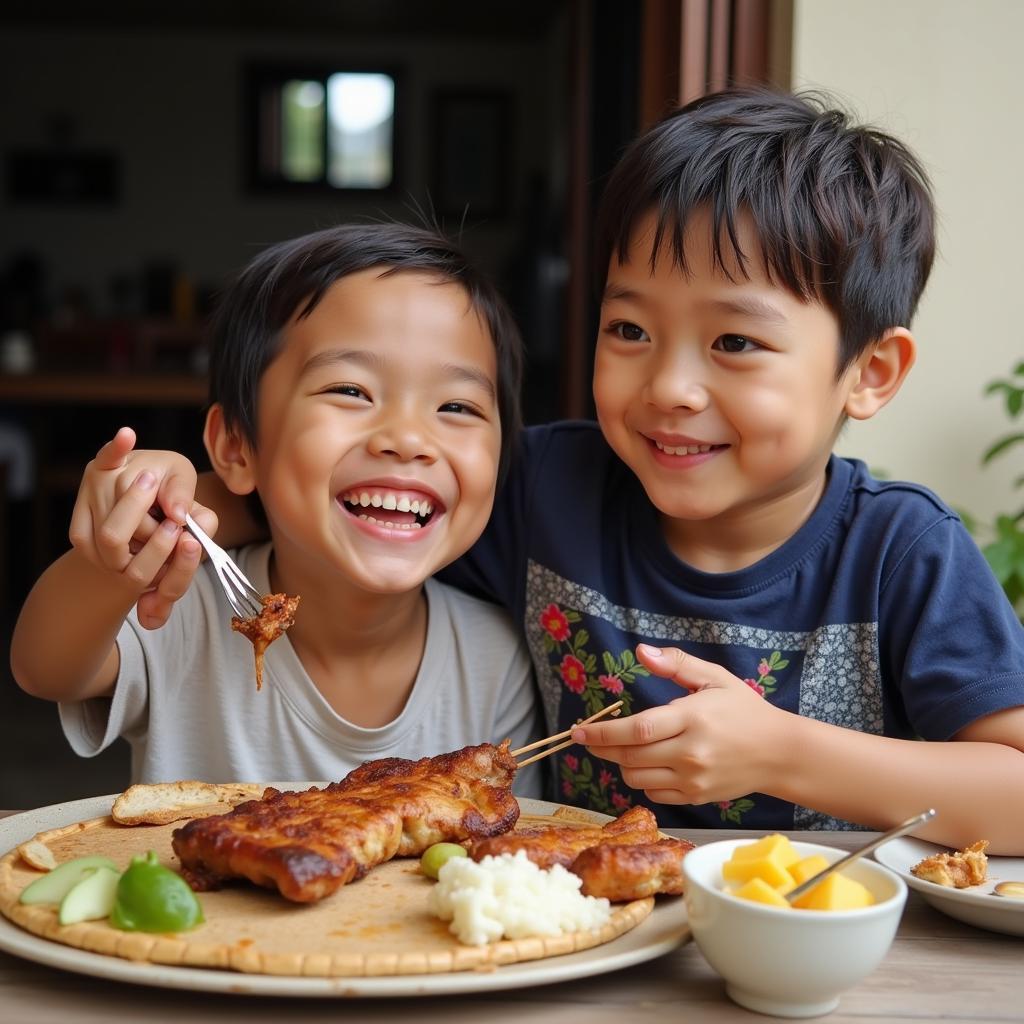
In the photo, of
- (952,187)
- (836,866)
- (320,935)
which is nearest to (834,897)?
(836,866)

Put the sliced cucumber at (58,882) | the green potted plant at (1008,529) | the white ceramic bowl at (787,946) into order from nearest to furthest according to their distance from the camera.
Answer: the white ceramic bowl at (787,946), the sliced cucumber at (58,882), the green potted plant at (1008,529)

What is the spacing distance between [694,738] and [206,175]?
10.6 m

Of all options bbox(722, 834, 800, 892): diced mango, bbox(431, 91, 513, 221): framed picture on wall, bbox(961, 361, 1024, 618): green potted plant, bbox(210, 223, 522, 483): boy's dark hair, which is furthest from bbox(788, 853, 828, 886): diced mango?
bbox(431, 91, 513, 221): framed picture on wall

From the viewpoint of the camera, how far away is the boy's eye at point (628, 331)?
1481 millimetres

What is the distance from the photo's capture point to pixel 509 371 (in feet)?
5.65

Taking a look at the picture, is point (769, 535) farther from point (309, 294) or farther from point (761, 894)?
point (761, 894)

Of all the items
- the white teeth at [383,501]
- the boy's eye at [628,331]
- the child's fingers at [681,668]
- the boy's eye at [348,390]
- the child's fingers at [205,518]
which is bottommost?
the child's fingers at [681,668]

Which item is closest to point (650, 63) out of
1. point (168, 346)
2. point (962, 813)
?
point (962, 813)

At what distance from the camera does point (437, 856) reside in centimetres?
109

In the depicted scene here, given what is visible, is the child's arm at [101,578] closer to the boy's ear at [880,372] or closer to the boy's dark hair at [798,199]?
the boy's dark hair at [798,199]

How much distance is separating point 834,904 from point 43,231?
11.1 m

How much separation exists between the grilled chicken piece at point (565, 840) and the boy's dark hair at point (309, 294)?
26.0 inches

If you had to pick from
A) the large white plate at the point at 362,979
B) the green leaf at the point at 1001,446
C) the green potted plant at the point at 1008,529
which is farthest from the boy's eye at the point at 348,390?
the green leaf at the point at 1001,446

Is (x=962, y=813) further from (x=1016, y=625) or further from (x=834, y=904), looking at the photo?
(x=834, y=904)
